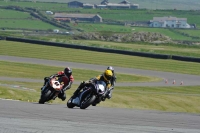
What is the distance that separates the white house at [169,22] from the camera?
14762 cm

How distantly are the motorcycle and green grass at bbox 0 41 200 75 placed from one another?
33774 mm

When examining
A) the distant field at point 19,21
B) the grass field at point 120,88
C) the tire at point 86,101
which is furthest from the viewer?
the distant field at point 19,21

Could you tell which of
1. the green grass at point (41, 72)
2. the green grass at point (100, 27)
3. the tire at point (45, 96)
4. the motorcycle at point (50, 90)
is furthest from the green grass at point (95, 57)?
the green grass at point (100, 27)

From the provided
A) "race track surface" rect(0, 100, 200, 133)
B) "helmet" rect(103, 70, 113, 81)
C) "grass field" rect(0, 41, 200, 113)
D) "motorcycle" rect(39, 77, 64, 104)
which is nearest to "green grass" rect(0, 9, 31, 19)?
"grass field" rect(0, 41, 200, 113)

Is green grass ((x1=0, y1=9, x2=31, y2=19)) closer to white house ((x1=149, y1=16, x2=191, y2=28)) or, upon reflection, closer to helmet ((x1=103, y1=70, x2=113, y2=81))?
white house ((x1=149, y1=16, x2=191, y2=28))

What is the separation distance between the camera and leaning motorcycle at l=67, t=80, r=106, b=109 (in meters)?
19.3

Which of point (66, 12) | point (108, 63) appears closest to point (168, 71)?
point (108, 63)

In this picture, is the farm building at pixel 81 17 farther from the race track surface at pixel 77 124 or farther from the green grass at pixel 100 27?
the race track surface at pixel 77 124

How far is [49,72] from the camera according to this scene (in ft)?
159

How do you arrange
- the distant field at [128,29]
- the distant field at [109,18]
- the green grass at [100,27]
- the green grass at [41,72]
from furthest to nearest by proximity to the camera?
the green grass at [100,27]
the distant field at [109,18]
the distant field at [128,29]
the green grass at [41,72]

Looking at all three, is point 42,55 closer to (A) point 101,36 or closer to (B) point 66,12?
(A) point 101,36

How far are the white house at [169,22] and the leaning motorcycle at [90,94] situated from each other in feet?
419

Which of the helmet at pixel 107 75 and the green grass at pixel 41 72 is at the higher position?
the helmet at pixel 107 75

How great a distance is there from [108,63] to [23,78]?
16.3 metres
